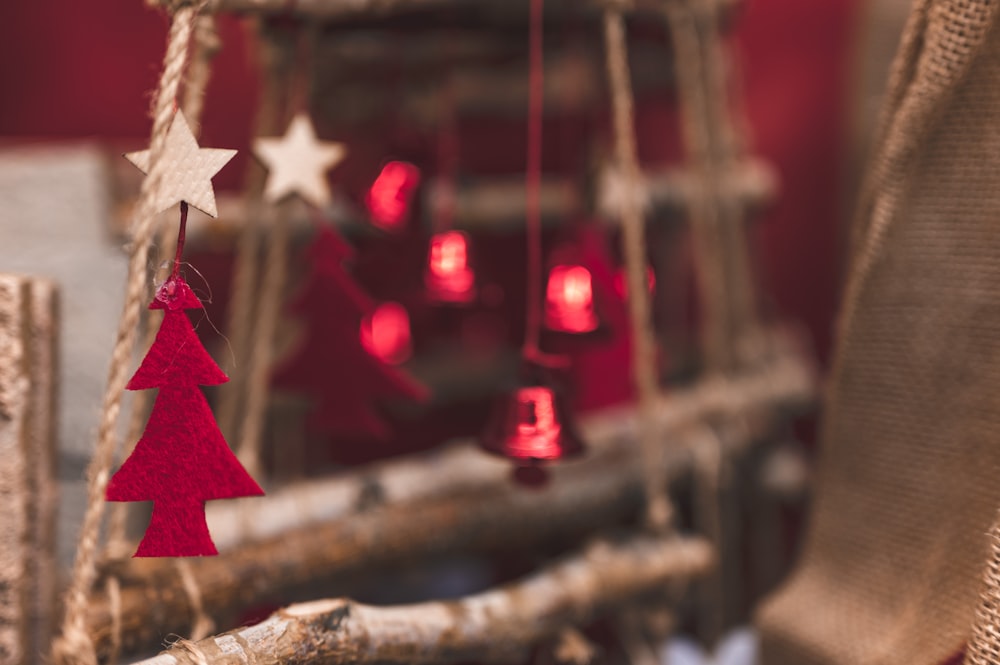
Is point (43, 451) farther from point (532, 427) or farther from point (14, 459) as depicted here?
point (532, 427)

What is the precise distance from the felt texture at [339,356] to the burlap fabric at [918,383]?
0.43 m

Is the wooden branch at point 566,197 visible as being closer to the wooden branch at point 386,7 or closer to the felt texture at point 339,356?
the wooden branch at point 386,7

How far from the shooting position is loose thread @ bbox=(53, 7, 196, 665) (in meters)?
0.56

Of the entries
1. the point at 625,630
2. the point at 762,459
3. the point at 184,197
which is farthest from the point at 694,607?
the point at 184,197

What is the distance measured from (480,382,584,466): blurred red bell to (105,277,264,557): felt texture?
0.89ft

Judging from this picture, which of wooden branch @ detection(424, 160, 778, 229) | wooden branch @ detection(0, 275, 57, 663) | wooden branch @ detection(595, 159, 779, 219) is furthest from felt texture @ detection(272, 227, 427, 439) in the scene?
wooden branch @ detection(595, 159, 779, 219)

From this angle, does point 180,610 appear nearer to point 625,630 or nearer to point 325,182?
point 325,182

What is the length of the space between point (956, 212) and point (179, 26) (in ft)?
2.02

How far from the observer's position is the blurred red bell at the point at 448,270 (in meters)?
1.05

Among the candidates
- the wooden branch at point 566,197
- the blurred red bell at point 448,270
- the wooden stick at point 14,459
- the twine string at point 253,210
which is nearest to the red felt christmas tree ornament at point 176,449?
the wooden stick at point 14,459

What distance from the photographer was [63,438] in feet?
2.88

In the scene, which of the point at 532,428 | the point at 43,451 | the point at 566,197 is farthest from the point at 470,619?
the point at 566,197

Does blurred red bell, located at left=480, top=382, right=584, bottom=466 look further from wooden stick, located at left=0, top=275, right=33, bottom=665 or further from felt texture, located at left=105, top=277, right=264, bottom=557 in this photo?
wooden stick, located at left=0, top=275, right=33, bottom=665

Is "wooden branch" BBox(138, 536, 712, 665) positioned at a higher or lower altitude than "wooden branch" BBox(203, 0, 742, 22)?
lower
